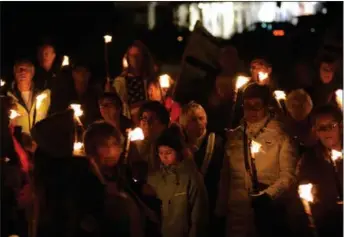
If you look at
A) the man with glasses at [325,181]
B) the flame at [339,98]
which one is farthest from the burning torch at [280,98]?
the man with glasses at [325,181]

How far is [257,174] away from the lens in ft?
16.7

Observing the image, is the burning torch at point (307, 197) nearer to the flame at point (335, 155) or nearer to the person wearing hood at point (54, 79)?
the flame at point (335, 155)

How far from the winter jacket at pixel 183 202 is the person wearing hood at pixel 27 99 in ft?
6.45

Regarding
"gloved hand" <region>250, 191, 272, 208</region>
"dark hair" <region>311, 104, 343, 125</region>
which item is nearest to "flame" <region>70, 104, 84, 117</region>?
"gloved hand" <region>250, 191, 272, 208</region>

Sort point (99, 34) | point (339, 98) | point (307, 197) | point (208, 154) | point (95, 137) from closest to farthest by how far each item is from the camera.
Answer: point (307, 197)
point (95, 137)
point (208, 154)
point (339, 98)
point (99, 34)

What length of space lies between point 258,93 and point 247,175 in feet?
2.11

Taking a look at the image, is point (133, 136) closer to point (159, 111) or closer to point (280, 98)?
point (159, 111)

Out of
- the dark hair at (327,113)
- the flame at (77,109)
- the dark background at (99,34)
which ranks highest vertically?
the dark background at (99,34)

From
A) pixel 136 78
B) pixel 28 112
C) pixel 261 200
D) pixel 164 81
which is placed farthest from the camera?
pixel 164 81

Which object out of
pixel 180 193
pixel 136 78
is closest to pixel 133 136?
pixel 180 193

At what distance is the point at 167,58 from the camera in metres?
15.7

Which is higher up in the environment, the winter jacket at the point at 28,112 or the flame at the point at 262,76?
the flame at the point at 262,76

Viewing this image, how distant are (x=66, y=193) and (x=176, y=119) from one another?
93.3 inches

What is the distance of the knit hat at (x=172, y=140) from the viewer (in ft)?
16.0
